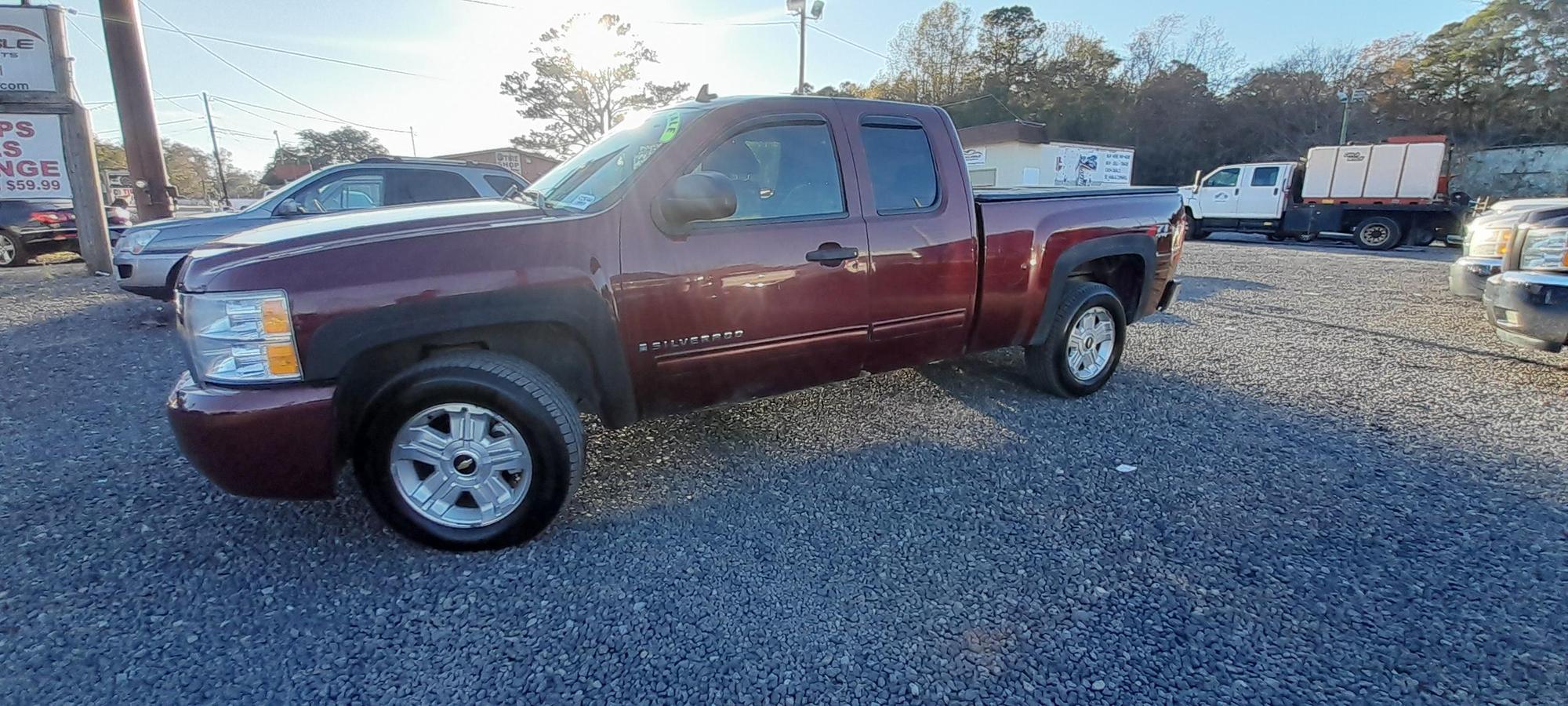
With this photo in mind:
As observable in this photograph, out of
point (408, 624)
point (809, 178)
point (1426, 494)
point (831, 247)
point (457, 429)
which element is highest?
point (809, 178)

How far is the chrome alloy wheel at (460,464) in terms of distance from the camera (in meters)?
2.56

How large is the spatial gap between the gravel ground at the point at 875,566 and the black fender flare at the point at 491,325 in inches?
24.4

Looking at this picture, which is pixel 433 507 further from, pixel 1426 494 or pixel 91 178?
pixel 91 178

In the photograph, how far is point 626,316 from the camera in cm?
274

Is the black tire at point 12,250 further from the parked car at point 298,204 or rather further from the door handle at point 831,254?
the door handle at point 831,254

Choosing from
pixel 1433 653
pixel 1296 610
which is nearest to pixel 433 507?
pixel 1296 610

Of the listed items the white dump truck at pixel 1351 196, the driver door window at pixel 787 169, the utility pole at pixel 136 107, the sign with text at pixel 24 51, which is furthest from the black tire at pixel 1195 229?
the sign with text at pixel 24 51

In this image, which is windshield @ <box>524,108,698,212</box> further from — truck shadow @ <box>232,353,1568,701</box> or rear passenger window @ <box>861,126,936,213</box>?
truck shadow @ <box>232,353,1568,701</box>

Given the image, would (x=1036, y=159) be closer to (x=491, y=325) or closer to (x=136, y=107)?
(x=136, y=107)

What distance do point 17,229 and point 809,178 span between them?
1540 cm

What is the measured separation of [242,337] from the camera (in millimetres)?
2268

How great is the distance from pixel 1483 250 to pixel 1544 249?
76.5 inches

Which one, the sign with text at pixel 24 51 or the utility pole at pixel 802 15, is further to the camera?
the utility pole at pixel 802 15

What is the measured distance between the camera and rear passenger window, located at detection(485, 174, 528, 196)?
25.1 ft
